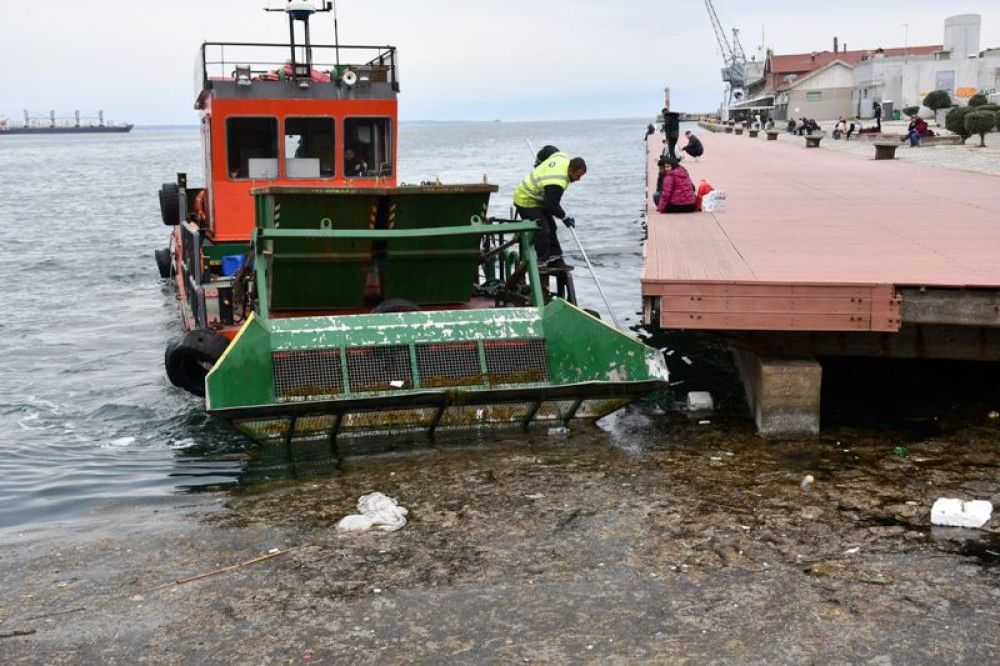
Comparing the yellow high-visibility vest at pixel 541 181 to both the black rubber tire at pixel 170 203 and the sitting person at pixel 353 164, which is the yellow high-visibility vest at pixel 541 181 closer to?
the sitting person at pixel 353 164

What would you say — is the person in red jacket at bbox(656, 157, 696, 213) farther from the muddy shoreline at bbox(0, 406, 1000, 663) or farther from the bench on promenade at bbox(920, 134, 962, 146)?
the bench on promenade at bbox(920, 134, 962, 146)

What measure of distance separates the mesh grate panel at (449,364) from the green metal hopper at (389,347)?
0.03ft

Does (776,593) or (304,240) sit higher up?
(304,240)

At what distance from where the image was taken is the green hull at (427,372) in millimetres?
8305

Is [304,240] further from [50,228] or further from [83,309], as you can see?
[50,228]

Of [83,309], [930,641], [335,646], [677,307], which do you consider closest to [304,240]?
[677,307]

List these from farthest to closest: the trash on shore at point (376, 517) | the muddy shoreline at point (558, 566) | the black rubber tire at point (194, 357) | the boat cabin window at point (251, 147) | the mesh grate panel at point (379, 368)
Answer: the boat cabin window at point (251, 147) → the black rubber tire at point (194, 357) → the mesh grate panel at point (379, 368) → the trash on shore at point (376, 517) → the muddy shoreline at point (558, 566)

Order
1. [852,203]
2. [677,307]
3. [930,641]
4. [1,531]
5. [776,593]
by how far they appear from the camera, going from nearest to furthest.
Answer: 1. [930,641]
2. [776,593]
3. [1,531]
4. [677,307]
5. [852,203]

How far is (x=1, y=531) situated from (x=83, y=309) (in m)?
12.6

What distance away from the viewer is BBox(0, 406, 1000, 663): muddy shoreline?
5176 mm

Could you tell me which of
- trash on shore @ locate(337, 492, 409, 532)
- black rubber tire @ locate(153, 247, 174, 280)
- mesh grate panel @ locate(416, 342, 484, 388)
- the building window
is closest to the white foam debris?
mesh grate panel @ locate(416, 342, 484, 388)

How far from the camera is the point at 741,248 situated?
10477 millimetres

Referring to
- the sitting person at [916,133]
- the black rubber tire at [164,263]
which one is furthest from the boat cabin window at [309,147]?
the sitting person at [916,133]

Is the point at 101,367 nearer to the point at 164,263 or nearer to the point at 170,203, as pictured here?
the point at 170,203
